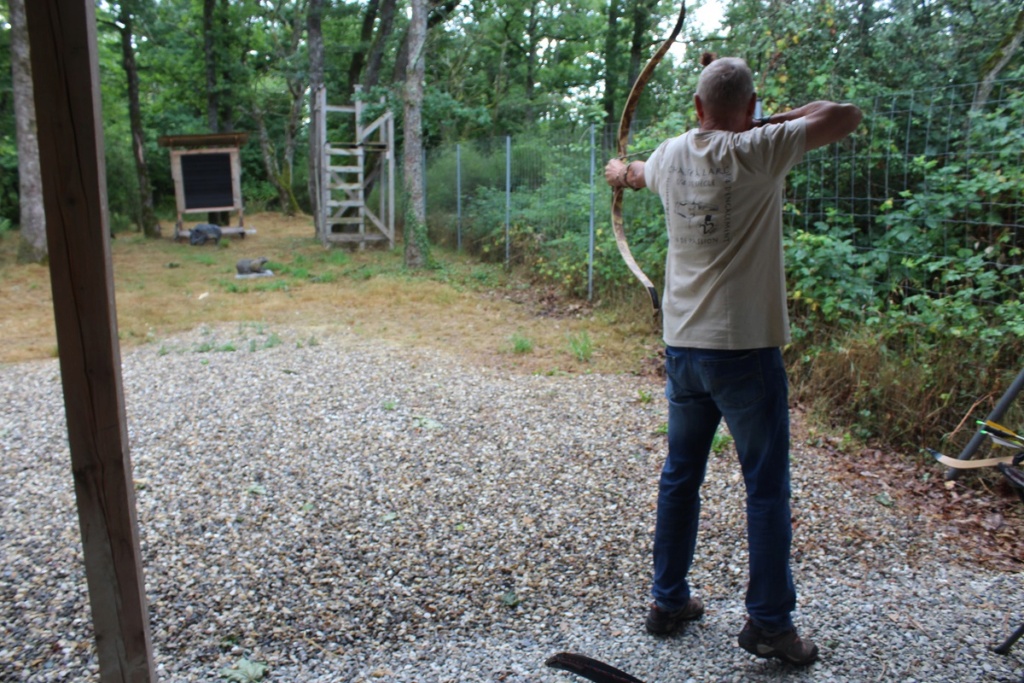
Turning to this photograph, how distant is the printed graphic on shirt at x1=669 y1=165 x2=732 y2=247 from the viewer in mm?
2289

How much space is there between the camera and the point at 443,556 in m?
3.29

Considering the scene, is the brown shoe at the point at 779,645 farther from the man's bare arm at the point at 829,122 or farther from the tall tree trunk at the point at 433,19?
the tall tree trunk at the point at 433,19

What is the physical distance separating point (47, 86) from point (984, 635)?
10.6 ft

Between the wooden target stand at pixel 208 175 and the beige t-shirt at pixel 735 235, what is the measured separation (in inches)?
669

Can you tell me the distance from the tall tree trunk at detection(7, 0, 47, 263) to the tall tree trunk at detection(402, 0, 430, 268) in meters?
5.31

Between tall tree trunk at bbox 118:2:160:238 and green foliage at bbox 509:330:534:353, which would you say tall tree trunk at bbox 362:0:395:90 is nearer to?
tall tree trunk at bbox 118:2:160:238

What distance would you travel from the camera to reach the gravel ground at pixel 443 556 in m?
2.61

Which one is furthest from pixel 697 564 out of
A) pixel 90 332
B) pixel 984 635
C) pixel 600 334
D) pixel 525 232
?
pixel 525 232

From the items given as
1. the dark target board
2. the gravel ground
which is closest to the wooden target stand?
the dark target board

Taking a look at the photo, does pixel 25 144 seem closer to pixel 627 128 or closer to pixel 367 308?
pixel 367 308

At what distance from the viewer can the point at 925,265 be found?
15.8 ft

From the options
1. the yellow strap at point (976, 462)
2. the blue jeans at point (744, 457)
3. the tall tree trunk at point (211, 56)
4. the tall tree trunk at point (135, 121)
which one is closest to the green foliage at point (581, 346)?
the yellow strap at point (976, 462)

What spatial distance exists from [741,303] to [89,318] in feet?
5.61

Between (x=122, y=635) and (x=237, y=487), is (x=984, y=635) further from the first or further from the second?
(x=237, y=487)
